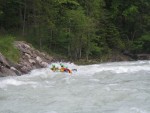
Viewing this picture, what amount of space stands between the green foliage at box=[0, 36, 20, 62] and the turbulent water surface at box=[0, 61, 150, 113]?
81.3 inches

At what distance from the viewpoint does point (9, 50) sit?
845 inches

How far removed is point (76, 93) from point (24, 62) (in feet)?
27.6

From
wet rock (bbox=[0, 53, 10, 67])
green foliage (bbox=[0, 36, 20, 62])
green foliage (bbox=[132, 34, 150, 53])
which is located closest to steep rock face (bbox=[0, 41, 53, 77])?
wet rock (bbox=[0, 53, 10, 67])

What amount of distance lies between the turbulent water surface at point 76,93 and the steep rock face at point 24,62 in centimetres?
89

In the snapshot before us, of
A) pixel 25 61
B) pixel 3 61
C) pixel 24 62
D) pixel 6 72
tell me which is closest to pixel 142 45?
pixel 25 61

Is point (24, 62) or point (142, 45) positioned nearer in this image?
point (24, 62)

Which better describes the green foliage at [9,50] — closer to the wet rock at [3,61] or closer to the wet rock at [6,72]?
the wet rock at [3,61]

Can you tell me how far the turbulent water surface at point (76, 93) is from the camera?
11227 mm

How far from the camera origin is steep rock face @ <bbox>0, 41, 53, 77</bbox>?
61.1 ft

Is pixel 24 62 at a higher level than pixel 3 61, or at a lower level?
lower

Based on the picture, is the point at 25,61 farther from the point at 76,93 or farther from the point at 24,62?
the point at 76,93

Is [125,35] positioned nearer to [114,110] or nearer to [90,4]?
[90,4]

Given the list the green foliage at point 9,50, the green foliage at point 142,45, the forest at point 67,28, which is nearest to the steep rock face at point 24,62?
the green foliage at point 9,50

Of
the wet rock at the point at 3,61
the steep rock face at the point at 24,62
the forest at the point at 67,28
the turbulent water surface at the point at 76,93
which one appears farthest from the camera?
the forest at the point at 67,28
